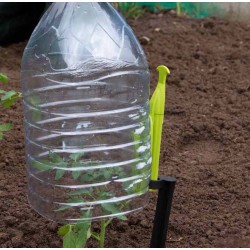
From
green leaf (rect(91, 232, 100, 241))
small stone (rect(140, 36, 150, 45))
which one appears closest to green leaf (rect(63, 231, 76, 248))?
green leaf (rect(91, 232, 100, 241))

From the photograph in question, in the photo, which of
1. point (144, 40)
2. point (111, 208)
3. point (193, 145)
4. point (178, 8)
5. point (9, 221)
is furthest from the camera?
point (178, 8)

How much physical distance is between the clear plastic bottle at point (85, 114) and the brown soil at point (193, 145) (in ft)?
0.70

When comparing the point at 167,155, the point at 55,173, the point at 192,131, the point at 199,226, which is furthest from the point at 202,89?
the point at 55,173

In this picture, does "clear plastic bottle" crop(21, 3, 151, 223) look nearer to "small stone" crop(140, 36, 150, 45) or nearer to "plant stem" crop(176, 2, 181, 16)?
"small stone" crop(140, 36, 150, 45)

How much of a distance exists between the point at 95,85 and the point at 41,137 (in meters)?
0.32

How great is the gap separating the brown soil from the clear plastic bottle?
21 cm

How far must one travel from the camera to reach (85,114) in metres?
2.45

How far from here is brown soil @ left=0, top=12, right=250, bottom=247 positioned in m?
2.61

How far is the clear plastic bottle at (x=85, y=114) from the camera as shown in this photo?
2342mm

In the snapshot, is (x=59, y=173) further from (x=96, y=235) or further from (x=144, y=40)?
(x=144, y=40)

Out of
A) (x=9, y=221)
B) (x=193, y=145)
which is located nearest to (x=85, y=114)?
(x=9, y=221)

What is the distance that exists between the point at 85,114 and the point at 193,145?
1139mm

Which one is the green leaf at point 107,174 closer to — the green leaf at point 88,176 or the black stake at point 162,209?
the green leaf at point 88,176

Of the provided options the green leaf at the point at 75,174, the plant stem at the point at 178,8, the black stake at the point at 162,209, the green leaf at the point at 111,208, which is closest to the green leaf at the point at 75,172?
the green leaf at the point at 75,174
